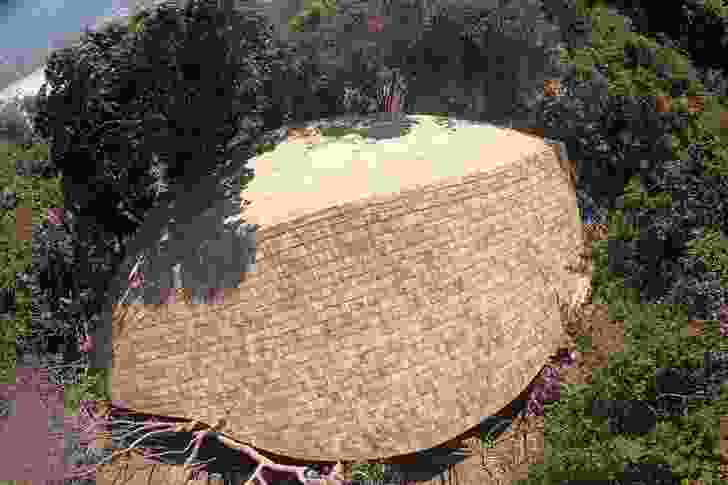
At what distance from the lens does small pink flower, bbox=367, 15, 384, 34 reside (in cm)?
1571

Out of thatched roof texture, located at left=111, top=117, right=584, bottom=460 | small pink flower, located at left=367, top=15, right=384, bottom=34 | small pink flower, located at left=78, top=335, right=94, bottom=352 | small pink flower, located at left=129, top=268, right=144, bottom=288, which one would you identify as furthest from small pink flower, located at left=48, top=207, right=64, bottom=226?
small pink flower, located at left=367, top=15, right=384, bottom=34

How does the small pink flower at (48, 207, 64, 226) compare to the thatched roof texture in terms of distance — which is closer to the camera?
the thatched roof texture

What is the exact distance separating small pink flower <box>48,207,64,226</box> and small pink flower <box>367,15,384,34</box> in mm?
9372

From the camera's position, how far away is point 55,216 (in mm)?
13164

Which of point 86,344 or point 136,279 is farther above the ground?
point 136,279

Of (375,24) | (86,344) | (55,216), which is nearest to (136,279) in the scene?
(86,344)

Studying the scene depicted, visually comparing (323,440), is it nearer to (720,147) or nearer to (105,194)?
(105,194)

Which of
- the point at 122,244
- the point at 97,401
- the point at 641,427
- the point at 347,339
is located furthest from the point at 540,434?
the point at 122,244

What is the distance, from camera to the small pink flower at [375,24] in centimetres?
1571

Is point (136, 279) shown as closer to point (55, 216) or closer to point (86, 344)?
point (86, 344)

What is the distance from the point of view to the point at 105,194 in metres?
12.1

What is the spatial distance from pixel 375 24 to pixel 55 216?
9.68 metres

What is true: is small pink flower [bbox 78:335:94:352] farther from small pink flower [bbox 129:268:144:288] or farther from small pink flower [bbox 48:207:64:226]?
small pink flower [bbox 48:207:64:226]

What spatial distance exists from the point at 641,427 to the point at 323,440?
515cm
